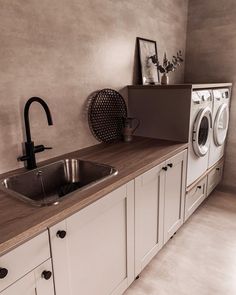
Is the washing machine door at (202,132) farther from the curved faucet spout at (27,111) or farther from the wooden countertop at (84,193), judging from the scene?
the curved faucet spout at (27,111)

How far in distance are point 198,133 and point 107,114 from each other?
846 millimetres

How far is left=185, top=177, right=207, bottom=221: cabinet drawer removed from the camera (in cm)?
228

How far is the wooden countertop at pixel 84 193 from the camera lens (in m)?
0.88

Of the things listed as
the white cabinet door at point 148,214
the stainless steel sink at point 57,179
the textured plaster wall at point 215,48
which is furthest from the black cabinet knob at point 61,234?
the textured plaster wall at point 215,48

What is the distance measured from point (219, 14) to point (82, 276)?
2.98 metres

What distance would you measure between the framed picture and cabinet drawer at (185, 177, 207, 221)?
1.13m

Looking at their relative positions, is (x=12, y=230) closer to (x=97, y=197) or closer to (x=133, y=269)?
(x=97, y=197)

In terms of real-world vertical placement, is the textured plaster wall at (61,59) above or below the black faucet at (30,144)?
above

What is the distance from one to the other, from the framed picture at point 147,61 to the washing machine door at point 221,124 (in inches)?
28.9

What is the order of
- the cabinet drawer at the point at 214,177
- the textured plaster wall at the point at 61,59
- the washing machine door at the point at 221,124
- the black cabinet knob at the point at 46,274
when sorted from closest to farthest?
1. the black cabinet knob at the point at 46,274
2. the textured plaster wall at the point at 61,59
3. the washing machine door at the point at 221,124
4. the cabinet drawer at the point at 214,177

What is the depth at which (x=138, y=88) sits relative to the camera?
226 centimetres

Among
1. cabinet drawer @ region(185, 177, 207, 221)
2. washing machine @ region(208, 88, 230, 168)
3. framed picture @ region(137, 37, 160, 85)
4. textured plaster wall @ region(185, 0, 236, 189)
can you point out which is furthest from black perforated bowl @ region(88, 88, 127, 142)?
textured plaster wall @ region(185, 0, 236, 189)

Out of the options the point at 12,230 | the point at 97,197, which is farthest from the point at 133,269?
the point at 12,230

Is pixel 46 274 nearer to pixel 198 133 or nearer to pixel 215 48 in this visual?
pixel 198 133
